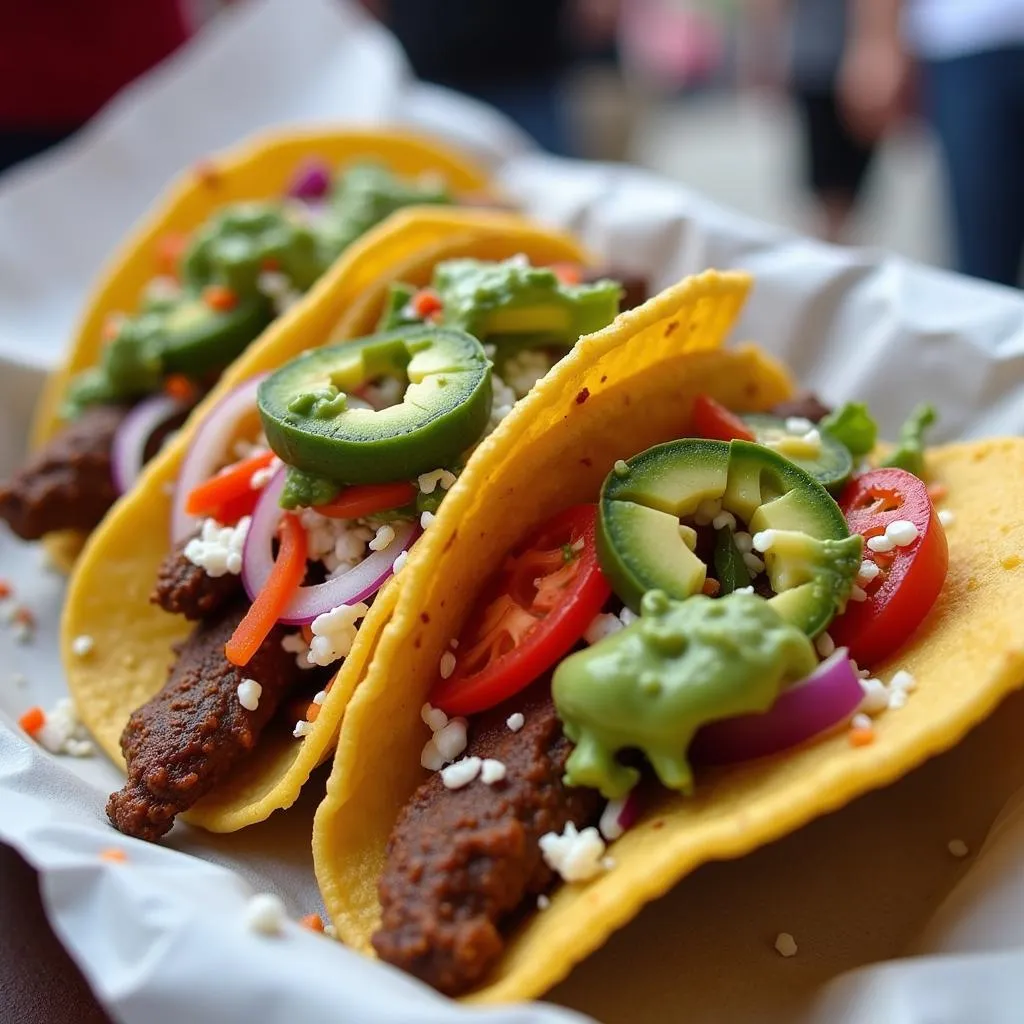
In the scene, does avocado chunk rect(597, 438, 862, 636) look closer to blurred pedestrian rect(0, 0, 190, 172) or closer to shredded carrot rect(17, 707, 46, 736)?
shredded carrot rect(17, 707, 46, 736)

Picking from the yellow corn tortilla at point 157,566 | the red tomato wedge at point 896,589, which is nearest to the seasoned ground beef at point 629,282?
the yellow corn tortilla at point 157,566

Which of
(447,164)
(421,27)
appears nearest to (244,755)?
(447,164)

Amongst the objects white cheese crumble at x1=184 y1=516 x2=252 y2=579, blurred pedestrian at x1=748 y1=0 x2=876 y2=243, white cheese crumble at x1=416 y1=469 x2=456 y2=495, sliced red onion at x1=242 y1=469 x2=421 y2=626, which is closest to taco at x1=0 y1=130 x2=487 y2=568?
white cheese crumble at x1=184 y1=516 x2=252 y2=579

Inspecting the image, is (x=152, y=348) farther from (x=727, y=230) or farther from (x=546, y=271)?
(x=727, y=230)

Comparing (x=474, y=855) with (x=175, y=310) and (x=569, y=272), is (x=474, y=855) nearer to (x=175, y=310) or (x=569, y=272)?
(x=569, y=272)

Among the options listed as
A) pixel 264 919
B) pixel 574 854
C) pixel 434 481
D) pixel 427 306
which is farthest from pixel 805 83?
pixel 264 919
